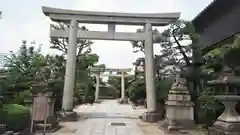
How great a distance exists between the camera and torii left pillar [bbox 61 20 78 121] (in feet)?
50.5

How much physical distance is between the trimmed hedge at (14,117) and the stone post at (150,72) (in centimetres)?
737

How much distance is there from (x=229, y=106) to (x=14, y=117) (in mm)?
6815

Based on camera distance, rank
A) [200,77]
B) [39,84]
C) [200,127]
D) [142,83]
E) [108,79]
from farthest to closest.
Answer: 1. [108,79]
2. [142,83]
3. [200,77]
4. [200,127]
5. [39,84]

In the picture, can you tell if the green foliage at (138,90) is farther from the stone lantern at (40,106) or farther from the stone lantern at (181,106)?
the stone lantern at (40,106)

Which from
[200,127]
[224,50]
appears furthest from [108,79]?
[224,50]

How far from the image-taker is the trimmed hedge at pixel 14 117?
9578 millimetres

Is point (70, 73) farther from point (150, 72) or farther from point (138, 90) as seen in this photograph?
point (138, 90)

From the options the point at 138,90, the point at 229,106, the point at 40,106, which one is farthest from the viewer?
the point at 138,90

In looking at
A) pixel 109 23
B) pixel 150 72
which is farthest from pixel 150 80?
pixel 109 23

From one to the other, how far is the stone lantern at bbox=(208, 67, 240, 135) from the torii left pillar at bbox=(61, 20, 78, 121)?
859cm

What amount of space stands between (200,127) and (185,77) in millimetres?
2392

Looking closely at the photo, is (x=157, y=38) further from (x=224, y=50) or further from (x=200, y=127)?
(x=224, y=50)

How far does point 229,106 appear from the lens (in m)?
8.49

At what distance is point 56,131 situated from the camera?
1152 centimetres
